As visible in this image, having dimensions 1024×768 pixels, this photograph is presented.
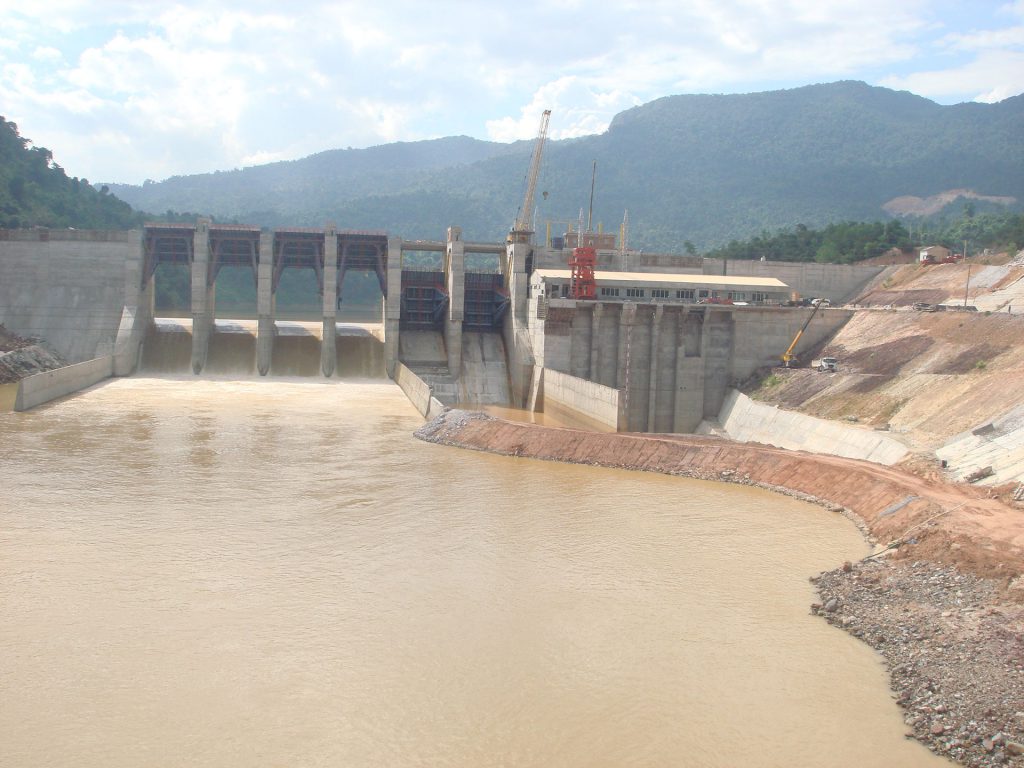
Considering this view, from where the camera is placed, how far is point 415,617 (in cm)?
1794

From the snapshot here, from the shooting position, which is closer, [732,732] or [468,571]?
[732,732]

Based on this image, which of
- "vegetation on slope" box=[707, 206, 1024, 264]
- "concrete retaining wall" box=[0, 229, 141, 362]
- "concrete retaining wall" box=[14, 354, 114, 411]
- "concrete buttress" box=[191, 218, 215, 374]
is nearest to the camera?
"concrete retaining wall" box=[14, 354, 114, 411]

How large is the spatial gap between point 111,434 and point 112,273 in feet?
75.4

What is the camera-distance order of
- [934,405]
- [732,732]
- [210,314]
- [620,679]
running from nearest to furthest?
[732,732], [620,679], [934,405], [210,314]

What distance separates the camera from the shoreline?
1421 centimetres

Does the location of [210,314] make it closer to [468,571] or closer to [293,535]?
[293,535]

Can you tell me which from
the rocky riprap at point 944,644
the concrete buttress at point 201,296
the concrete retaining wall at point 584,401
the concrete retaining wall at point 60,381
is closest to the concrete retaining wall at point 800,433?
the concrete retaining wall at point 584,401

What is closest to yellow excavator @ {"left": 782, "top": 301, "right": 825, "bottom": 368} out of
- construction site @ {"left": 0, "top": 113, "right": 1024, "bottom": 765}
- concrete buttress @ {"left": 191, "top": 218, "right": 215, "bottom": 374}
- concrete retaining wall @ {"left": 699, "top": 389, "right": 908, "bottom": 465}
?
construction site @ {"left": 0, "top": 113, "right": 1024, "bottom": 765}

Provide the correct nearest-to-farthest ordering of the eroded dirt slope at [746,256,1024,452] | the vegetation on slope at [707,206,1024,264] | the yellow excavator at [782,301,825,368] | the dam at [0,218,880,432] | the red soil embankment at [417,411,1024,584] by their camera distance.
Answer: the red soil embankment at [417,411,1024,584], the eroded dirt slope at [746,256,1024,452], the yellow excavator at [782,301,825,368], the dam at [0,218,880,432], the vegetation on slope at [707,206,1024,264]

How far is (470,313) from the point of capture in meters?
54.9

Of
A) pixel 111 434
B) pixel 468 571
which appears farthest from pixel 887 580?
pixel 111 434

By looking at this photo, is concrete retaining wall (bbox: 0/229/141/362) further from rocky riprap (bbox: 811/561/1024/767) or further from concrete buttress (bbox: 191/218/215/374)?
rocky riprap (bbox: 811/561/1024/767)

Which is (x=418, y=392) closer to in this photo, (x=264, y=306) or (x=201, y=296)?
(x=264, y=306)

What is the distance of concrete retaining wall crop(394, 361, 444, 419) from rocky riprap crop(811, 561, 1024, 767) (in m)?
21.2
